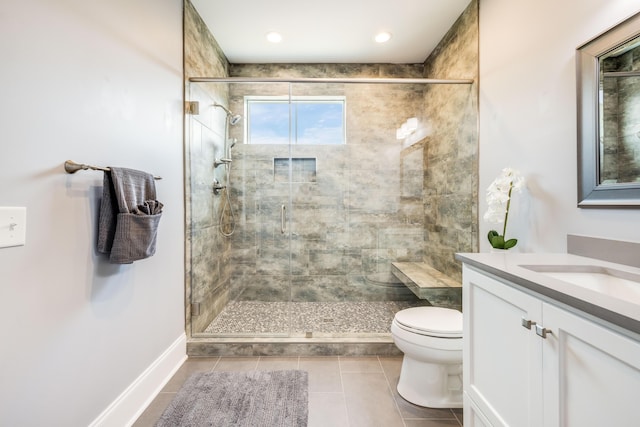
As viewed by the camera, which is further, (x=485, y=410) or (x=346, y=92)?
(x=346, y=92)

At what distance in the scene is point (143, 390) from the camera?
5.31 feet

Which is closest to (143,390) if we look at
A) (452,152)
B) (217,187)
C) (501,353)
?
(217,187)

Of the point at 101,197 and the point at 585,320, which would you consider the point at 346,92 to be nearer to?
the point at 101,197

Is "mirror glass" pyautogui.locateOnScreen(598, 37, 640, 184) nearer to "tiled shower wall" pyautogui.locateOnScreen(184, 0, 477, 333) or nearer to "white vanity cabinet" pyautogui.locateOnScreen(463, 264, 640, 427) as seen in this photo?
"white vanity cabinet" pyautogui.locateOnScreen(463, 264, 640, 427)

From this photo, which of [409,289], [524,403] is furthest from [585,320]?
[409,289]

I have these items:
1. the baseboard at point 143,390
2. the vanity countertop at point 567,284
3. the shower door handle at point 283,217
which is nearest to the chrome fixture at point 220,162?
the shower door handle at point 283,217

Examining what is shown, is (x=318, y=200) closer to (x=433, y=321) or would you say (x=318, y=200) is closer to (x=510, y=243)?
(x=433, y=321)

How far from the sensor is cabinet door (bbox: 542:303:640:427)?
58 cm

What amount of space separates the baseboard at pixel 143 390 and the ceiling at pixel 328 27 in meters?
2.61

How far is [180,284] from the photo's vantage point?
214cm

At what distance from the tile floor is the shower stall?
0.43 meters

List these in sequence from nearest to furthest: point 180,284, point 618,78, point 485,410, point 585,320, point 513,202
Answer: point 585,320, point 485,410, point 618,78, point 513,202, point 180,284

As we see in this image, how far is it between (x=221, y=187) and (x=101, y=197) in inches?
59.5

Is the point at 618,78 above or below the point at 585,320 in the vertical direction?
above
